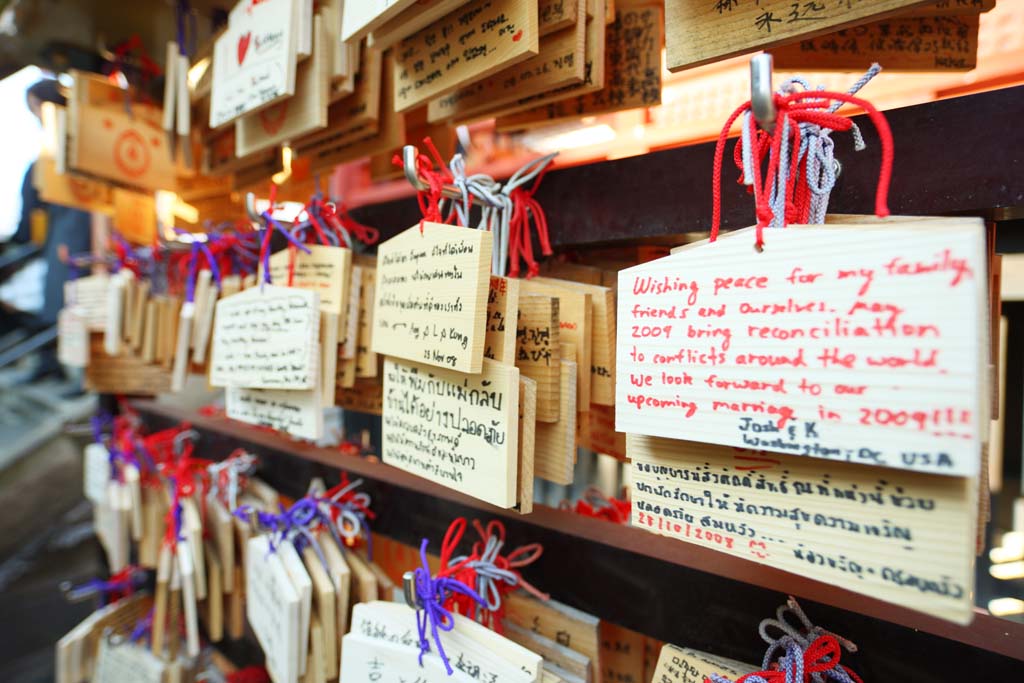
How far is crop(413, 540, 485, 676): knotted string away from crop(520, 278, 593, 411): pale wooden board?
8.6 inches

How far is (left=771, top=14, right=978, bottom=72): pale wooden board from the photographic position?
50cm

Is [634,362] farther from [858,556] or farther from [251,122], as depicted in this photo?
[251,122]

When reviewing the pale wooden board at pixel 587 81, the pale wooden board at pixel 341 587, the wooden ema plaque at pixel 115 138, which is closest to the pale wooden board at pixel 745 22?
the pale wooden board at pixel 587 81

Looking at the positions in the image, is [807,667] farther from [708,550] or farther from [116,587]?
[116,587]

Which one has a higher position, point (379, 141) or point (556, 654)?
point (379, 141)

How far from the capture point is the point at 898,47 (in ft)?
1.66

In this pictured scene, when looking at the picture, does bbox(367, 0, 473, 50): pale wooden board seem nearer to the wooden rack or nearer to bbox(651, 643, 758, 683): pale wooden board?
the wooden rack

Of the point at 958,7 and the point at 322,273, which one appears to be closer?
the point at 958,7

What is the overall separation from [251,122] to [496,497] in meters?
0.66

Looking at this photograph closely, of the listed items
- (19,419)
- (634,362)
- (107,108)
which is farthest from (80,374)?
(634,362)

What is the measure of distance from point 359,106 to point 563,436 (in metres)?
0.49

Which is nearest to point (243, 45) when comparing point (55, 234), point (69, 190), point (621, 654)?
point (621, 654)

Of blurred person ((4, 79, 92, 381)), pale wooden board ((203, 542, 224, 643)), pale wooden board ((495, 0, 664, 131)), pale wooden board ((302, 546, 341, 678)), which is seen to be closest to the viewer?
pale wooden board ((495, 0, 664, 131))

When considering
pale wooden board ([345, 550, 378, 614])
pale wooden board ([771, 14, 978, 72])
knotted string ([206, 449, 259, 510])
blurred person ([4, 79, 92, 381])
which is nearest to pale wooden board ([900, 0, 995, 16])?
pale wooden board ([771, 14, 978, 72])
